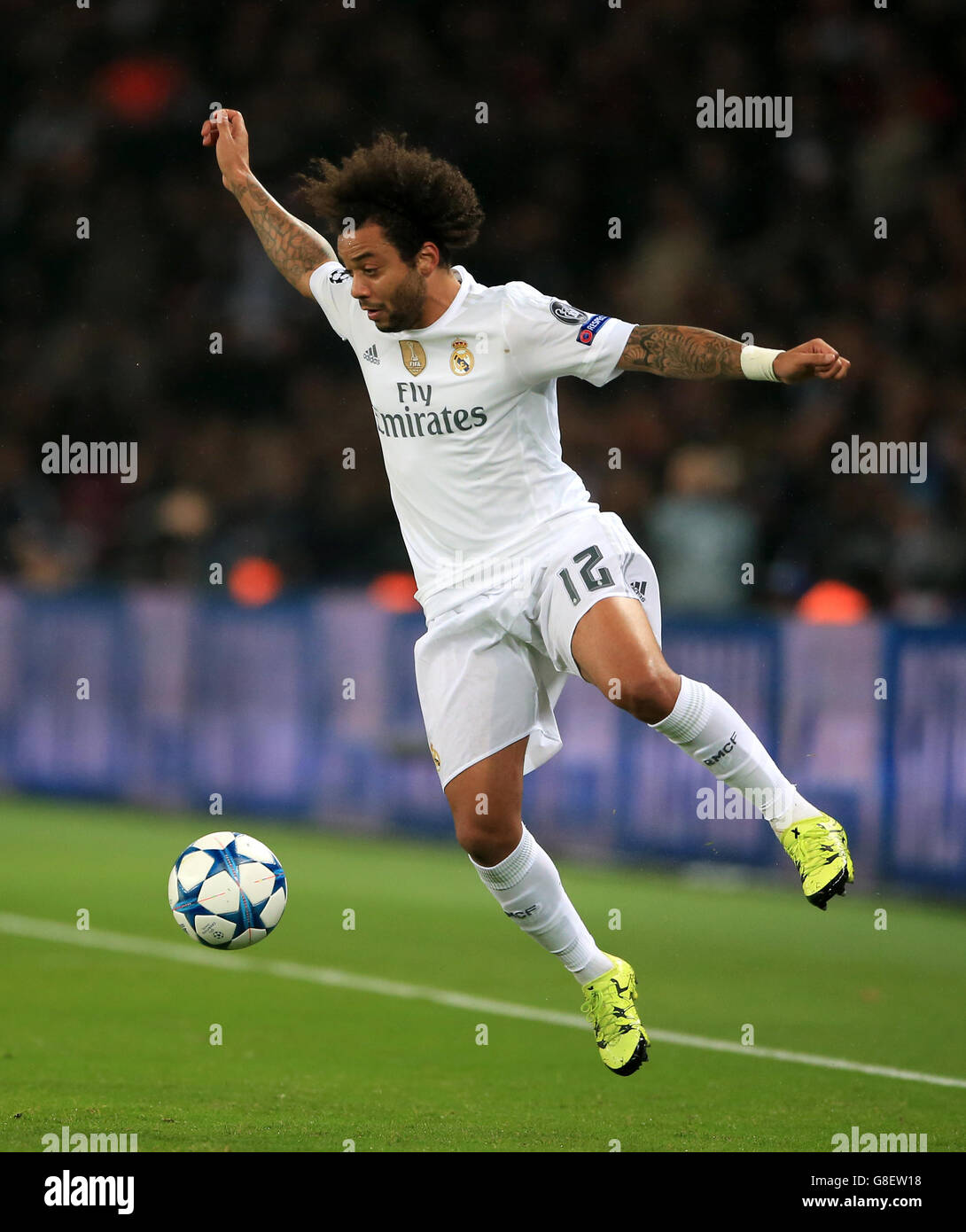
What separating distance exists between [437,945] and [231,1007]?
5.15 ft

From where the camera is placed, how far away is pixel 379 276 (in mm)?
5742

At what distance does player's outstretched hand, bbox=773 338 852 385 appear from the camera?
529cm

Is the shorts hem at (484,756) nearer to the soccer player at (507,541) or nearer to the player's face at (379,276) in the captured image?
the soccer player at (507,541)

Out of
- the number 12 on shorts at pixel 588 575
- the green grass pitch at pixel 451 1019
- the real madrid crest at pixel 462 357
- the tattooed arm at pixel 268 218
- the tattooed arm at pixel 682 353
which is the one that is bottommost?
the green grass pitch at pixel 451 1019

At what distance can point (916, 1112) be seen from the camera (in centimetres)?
604

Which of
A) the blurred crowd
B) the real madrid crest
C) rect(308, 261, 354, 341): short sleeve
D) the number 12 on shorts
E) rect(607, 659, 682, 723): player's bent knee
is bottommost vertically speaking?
rect(607, 659, 682, 723): player's bent knee

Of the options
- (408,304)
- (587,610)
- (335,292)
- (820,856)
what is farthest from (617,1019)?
(335,292)

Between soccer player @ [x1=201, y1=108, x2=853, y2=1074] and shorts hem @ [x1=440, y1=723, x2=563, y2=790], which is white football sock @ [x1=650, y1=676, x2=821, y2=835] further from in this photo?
shorts hem @ [x1=440, y1=723, x2=563, y2=790]

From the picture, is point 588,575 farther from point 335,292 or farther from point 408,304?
point 335,292

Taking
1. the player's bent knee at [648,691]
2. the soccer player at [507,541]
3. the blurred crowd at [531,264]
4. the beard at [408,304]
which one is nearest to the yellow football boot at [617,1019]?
the soccer player at [507,541]

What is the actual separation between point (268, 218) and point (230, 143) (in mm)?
307

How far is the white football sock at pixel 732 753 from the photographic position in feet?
18.5

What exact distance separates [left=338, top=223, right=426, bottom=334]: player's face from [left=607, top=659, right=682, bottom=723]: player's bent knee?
1332 millimetres

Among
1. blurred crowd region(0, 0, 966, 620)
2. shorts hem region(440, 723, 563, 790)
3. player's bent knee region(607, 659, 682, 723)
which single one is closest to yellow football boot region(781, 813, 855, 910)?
player's bent knee region(607, 659, 682, 723)
